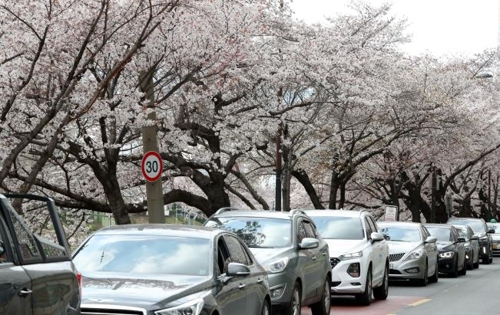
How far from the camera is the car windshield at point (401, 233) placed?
24062 mm

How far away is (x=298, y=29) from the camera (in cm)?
3066

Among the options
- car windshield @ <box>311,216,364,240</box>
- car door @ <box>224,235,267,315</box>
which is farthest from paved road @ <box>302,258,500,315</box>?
car door @ <box>224,235,267,315</box>

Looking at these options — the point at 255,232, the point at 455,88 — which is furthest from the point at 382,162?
the point at 255,232

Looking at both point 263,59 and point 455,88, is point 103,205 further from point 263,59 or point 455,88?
point 455,88

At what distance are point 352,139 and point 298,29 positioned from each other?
897 centimetres

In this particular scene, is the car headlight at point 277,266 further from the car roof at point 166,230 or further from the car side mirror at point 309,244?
the car roof at point 166,230

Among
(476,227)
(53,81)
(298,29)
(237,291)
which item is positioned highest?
(298,29)

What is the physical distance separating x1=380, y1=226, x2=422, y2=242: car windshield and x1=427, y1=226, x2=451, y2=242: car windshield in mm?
4509

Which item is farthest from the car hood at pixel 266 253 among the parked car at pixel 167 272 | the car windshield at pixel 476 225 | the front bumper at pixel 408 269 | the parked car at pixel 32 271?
the car windshield at pixel 476 225

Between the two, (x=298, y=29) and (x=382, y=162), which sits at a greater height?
(x=298, y=29)

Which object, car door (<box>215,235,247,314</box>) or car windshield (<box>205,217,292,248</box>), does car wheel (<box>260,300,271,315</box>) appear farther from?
car windshield (<box>205,217,292,248</box>)

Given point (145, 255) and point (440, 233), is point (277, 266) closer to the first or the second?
Answer: point (145, 255)

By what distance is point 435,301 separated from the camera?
18688 mm

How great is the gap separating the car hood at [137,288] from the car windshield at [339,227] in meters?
9.23
